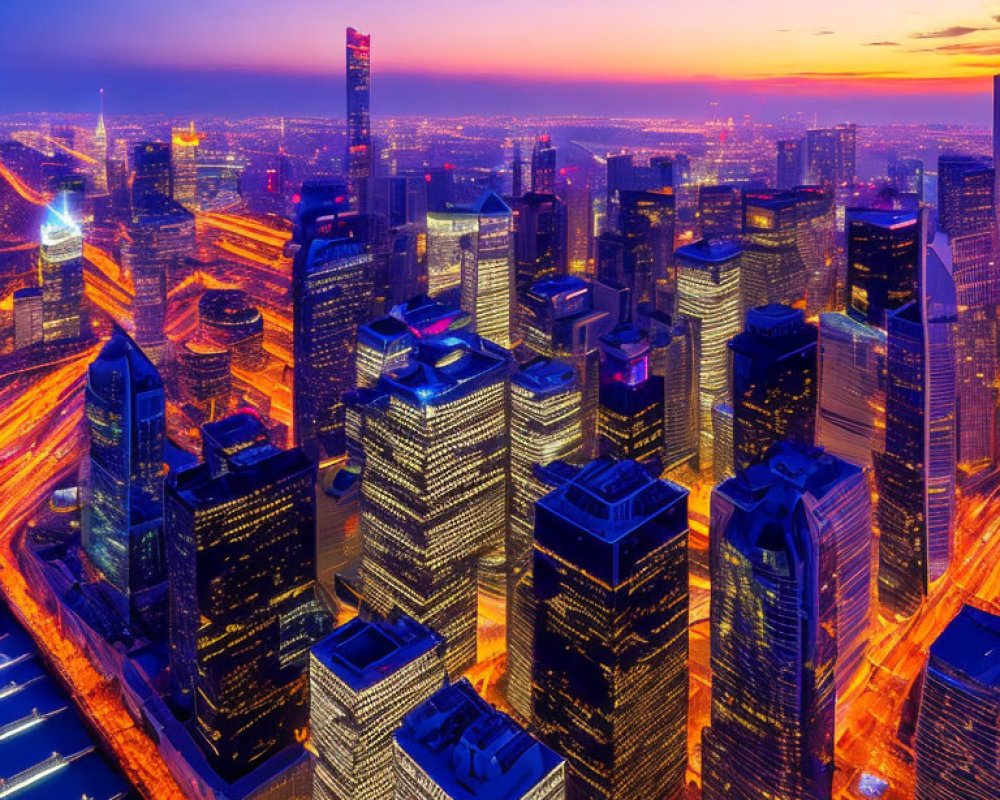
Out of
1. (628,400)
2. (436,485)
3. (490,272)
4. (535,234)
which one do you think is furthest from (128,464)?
(535,234)

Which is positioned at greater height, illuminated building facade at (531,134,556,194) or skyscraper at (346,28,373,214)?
skyscraper at (346,28,373,214)

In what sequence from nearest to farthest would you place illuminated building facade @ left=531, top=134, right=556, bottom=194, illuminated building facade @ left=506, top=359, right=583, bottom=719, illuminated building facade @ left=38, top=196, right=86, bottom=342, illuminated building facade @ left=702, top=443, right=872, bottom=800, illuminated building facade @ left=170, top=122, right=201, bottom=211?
illuminated building facade @ left=702, top=443, right=872, bottom=800 → illuminated building facade @ left=506, top=359, right=583, bottom=719 → illuminated building facade @ left=38, top=196, right=86, bottom=342 → illuminated building facade @ left=531, top=134, right=556, bottom=194 → illuminated building facade @ left=170, top=122, right=201, bottom=211

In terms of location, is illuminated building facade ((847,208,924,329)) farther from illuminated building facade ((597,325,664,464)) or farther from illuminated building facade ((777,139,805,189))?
illuminated building facade ((777,139,805,189))

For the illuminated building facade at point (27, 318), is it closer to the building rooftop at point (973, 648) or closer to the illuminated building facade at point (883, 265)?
the illuminated building facade at point (883, 265)

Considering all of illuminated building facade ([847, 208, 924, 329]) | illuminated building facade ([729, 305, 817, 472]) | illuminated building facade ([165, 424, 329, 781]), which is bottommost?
illuminated building facade ([165, 424, 329, 781])

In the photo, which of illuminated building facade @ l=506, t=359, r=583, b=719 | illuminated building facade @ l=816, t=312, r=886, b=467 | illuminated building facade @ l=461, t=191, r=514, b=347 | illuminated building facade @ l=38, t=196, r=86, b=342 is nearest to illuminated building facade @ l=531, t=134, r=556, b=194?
illuminated building facade @ l=461, t=191, r=514, b=347

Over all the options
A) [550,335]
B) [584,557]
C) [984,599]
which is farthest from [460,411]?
[984,599]
